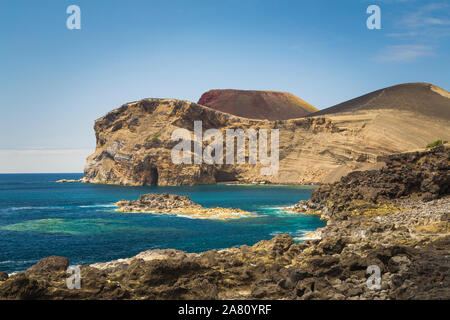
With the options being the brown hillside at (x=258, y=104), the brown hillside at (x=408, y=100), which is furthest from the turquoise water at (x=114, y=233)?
the brown hillside at (x=258, y=104)

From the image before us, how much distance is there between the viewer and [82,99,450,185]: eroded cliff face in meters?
86.2

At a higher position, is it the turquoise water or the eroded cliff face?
the eroded cliff face

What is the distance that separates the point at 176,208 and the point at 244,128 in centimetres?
5677

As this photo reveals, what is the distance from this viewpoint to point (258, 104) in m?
179

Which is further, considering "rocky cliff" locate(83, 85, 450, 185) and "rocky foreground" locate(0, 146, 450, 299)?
"rocky cliff" locate(83, 85, 450, 185)

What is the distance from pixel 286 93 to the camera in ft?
653

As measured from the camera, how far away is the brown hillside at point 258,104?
6801 inches

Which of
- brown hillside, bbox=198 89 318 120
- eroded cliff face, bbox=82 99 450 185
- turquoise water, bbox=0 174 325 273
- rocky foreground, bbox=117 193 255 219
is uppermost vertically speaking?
brown hillside, bbox=198 89 318 120

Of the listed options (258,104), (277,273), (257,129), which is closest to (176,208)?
(277,273)

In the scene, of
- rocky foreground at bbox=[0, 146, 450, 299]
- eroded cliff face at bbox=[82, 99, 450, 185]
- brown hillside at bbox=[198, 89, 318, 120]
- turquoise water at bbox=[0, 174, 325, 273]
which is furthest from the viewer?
brown hillside at bbox=[198, 89, 318, 120]

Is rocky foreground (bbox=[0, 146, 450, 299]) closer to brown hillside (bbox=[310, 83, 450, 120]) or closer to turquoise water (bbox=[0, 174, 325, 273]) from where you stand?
turquoise water (bbox=[0, 174, 325, 273])

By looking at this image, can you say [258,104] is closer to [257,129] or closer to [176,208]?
[257,129]

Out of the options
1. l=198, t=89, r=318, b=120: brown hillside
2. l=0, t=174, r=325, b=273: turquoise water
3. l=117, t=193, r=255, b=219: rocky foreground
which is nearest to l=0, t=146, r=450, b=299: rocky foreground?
l=0, t=174, r=325, b=273: turquoise water
